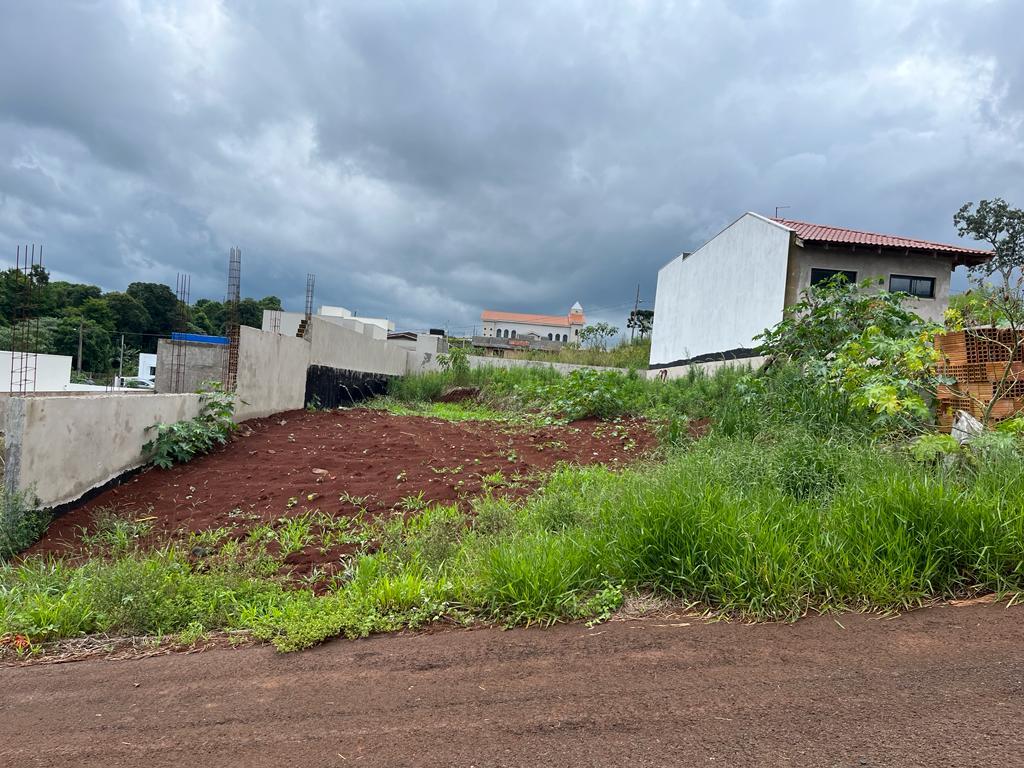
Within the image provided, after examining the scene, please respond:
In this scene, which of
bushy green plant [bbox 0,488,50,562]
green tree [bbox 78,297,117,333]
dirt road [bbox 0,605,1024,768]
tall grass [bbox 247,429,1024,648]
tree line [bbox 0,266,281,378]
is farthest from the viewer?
green tree [bbox 78,297,117,333]

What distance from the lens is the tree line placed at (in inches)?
1585

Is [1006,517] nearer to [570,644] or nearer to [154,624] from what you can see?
[570,644]

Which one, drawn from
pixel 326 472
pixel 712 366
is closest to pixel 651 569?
pixel 326 472

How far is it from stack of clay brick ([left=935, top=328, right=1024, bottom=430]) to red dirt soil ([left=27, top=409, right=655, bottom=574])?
9.61ft

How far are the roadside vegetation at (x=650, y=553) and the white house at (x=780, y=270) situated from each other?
11.5 metres

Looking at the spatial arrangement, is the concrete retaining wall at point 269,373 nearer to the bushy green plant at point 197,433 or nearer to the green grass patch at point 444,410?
the bushy green plant at point 197,433

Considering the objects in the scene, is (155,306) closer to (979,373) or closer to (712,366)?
(712,366)

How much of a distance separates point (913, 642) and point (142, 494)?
236 inches

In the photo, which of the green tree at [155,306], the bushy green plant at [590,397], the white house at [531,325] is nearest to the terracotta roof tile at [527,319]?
the white house at [531,325]

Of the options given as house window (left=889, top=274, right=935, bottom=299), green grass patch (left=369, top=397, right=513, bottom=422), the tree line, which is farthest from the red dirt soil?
the tree line

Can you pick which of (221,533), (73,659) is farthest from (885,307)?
(73,659)

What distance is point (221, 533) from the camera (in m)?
4.52

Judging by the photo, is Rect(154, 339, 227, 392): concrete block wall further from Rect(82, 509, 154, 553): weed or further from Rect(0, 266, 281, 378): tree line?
Rect(0, 266, 281, 378): tree line

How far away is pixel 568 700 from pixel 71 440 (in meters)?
4.99
